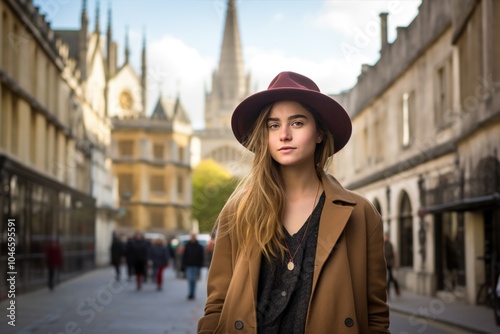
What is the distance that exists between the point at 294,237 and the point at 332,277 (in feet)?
0.82

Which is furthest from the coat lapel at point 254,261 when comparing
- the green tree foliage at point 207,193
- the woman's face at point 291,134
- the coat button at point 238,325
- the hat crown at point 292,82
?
the green tree foliage at point 207,193

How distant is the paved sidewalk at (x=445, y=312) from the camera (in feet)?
47.0

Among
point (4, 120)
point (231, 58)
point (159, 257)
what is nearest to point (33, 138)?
point (4, 120)

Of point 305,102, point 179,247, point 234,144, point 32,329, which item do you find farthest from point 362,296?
point 234,144

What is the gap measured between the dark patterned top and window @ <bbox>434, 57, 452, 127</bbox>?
20.1 metres

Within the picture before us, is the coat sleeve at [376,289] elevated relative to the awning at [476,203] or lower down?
lower down

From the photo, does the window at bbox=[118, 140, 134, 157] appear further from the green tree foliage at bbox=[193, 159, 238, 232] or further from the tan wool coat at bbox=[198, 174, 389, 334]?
the tan wool coat at bbox=[198, 174, 389, 334]

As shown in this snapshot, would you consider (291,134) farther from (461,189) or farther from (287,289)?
(461,189)

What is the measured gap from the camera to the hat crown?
3.52 m

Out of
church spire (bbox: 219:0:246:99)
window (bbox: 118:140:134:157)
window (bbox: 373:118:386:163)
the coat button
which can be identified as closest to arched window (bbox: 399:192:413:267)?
window (bbox: 373:118:386:163)

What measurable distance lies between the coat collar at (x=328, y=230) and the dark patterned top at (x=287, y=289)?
0.20 ft

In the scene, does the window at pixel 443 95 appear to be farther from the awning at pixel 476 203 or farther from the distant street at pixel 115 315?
the distant street at pixel 115 315

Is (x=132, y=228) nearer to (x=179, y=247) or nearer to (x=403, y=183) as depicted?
(x=179, y=247)

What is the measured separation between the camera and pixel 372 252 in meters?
3.40
